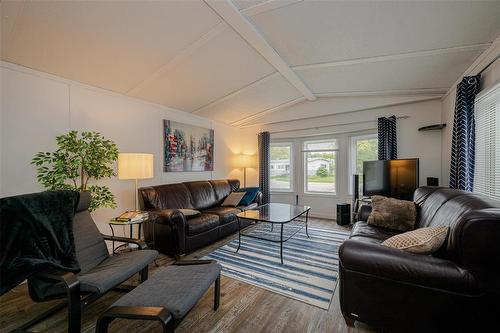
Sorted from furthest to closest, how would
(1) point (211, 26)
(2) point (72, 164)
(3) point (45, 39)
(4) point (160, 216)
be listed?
(4) point (160, 216)
(2) point (72, 164)
(1) point (211, 26)
(3) point (45, 39)

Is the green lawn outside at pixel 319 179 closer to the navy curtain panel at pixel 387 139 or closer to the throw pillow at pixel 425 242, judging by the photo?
the navy curtain panel at pixel 387 139

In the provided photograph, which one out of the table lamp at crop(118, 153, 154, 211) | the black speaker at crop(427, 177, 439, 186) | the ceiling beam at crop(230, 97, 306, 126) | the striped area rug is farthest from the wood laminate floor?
the ceiling beam at crop(230, 97, 306, 126)

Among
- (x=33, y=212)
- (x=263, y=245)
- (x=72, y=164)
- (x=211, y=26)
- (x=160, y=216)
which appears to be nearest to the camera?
(x=33, y=212)

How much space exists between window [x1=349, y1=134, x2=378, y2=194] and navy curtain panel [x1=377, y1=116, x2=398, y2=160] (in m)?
0.34

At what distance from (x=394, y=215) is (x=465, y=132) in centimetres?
133

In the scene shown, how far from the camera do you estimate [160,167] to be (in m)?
3.77

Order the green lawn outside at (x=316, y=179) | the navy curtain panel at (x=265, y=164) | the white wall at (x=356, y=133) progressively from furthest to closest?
the navy curtain panel at (x=265, y=164), the green lawn outside at (x=316, y=179), the white wall at (x=356, y=133)

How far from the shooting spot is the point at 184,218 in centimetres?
278

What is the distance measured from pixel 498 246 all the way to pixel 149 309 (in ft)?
6.55

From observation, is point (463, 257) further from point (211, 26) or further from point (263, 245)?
point (211, 26)

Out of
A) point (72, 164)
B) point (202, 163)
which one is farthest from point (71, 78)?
point (202, 163)

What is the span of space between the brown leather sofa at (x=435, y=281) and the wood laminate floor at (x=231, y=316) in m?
0.24

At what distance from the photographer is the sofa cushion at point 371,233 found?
2141 millimetres

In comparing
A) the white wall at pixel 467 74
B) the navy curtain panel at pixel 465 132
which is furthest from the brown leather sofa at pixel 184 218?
the white wall at pixel 467 74
